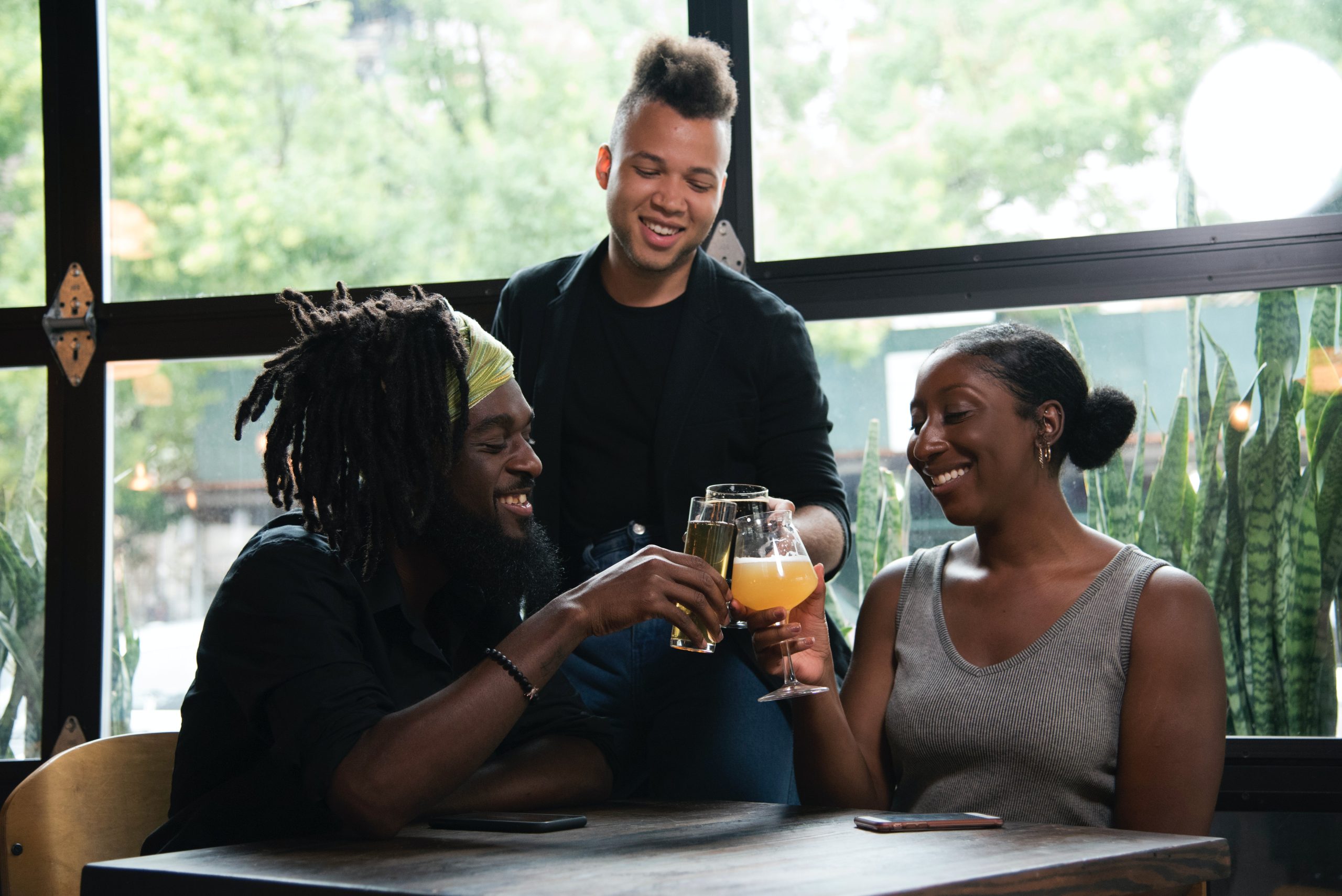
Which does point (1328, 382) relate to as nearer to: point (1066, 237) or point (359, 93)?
point (1066, 237)

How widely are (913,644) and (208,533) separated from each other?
2.37 m

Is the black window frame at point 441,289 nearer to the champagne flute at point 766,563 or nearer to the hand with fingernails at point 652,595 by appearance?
the champagne flute at point 766,563

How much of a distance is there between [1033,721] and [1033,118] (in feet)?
6.19

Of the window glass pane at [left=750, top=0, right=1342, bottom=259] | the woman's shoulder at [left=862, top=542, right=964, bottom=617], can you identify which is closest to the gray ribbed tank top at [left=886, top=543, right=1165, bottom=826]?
the woman's shoulder at [left=862, top=542, right=964, bottom=617]

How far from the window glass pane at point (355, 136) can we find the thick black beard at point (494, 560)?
1.58 meters

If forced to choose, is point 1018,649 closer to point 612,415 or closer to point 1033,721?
point 1033,721

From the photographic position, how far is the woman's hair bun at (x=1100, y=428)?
225 centimetres

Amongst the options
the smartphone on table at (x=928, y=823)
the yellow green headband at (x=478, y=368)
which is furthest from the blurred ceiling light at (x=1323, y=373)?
the yellow green headband at (x=478, y=368)

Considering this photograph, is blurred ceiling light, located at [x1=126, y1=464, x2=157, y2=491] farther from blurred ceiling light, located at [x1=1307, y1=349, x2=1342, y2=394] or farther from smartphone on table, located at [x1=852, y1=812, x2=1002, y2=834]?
blurred ceiling light, located at [x1=1307, y1=349, x2=1342, y2=394]

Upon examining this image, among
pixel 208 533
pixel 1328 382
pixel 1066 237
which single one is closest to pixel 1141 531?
pixel 1328 382

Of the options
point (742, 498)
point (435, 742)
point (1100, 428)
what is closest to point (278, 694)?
point (435, 742)

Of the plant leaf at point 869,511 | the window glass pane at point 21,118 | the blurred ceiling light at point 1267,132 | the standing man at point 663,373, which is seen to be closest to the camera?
the standing man at point 663,373

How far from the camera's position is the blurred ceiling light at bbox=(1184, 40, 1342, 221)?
308 cm

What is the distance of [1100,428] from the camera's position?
2.25 meters
